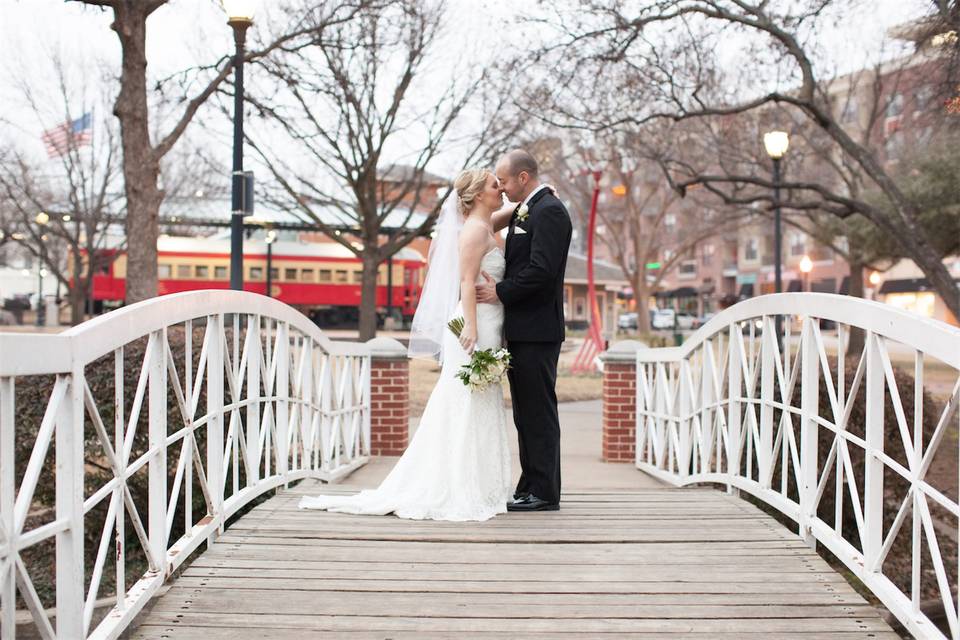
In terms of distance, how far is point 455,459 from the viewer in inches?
219

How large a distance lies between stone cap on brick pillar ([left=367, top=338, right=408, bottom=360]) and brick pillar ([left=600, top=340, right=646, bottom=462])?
2.14 meters

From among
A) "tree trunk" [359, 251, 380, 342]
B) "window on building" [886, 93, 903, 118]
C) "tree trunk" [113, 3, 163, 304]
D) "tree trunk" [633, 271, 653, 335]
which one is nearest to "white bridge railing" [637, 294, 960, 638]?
"tree trunk" [113, 3, 163, 304]

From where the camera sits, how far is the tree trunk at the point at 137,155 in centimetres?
1352

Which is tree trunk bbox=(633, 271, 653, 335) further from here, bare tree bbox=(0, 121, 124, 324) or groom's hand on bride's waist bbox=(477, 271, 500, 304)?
groom's hand on bride's waist bbox=(477, 271, 500, 304)

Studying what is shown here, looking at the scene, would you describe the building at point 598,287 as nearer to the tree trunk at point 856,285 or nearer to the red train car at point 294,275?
the red train car at point 294,275

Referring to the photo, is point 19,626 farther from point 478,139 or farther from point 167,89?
point 478,139

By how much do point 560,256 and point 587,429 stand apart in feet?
28.5

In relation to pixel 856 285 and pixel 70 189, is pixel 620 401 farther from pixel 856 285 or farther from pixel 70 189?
pixel 70 189

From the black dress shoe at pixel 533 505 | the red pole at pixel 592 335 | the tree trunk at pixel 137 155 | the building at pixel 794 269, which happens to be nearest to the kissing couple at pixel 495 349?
the black dress shoe at pixel 533 505

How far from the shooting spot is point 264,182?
2294 cm

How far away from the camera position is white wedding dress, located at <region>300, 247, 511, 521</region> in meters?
5.38

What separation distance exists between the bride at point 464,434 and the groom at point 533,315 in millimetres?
105

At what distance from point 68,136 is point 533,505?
24346mm


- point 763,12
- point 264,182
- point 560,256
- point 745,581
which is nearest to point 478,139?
point 264,182
